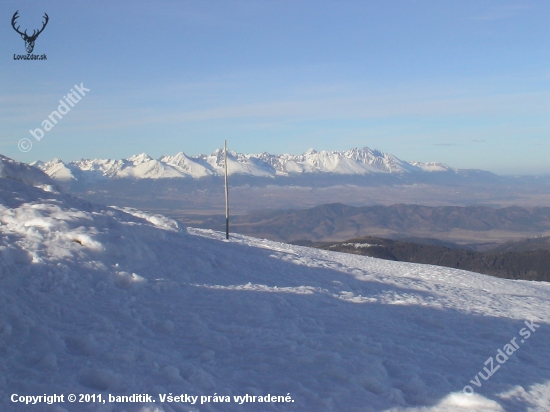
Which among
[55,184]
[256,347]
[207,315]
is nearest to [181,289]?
[207,315]

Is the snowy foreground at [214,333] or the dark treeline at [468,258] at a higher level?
the snowy foreground at [214,333]

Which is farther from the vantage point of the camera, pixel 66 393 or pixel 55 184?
pixel 55 184

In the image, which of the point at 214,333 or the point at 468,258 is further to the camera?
the point at 468,258

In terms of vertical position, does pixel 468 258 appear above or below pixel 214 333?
below

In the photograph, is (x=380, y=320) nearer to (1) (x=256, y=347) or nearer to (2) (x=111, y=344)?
(1) (x=256, y=347)

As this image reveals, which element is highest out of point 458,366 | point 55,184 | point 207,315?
point 55,184
